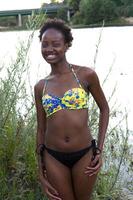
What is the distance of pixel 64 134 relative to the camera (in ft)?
8.34

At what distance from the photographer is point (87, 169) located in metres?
2.55

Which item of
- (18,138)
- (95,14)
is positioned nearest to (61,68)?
(18,138)

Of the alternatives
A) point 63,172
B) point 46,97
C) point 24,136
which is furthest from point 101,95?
point 24,136

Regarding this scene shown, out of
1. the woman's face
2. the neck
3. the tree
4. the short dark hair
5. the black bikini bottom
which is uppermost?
the short dark hair

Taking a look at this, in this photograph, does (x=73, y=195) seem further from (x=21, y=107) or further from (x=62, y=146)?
(x=21, y=107)

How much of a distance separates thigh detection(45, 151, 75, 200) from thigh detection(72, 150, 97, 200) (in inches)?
1.3

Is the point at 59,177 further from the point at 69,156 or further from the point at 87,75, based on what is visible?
the point at 87,75

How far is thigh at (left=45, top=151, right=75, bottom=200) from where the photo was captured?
2.57m

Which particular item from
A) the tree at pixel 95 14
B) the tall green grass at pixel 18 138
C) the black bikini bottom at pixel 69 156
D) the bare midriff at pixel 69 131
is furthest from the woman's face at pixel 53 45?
the tree at pixel 95 14

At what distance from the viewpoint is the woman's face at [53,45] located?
2570mm

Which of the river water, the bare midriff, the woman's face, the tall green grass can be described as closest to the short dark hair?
the woman's face

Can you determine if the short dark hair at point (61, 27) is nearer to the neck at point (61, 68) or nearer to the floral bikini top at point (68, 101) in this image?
the neck at point (61, 68)

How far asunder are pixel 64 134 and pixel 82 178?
28 centimetres

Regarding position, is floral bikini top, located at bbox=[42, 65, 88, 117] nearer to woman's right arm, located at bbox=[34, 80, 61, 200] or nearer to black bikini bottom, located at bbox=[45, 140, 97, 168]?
woman's right arm, located at bbox=[34, 80, 61, 200]
